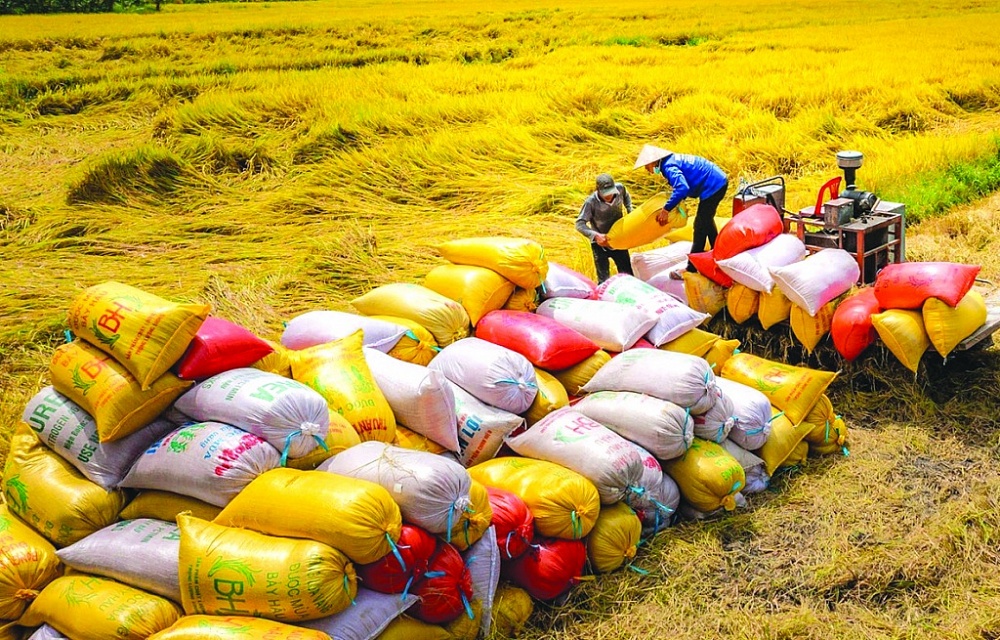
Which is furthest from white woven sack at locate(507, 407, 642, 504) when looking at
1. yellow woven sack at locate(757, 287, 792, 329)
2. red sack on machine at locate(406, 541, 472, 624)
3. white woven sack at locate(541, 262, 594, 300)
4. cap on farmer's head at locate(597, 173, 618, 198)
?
cap on farmer's head at locate(597, 173, 618, 198)

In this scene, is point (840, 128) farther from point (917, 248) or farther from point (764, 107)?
point (917, 248)

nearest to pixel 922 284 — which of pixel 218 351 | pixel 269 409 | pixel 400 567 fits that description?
pixel 400 567

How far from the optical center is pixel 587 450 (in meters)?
3.48

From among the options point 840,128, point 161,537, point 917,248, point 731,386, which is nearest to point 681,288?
point 731,386

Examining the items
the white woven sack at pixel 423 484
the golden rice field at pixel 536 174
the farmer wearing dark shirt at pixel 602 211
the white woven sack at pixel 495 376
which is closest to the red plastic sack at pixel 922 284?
the golden rice field at pixel 536 174

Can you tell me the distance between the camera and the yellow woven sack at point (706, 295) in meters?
5.11

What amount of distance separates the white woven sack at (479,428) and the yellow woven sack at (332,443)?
1.62 ft

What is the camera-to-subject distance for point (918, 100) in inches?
414

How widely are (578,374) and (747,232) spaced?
4.29 feet

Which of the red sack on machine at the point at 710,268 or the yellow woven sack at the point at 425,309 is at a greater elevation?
the yellow woven sack at the point at 425,309

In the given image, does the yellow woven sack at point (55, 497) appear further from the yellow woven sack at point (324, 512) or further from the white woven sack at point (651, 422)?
the white woven sack at point (651, 422)

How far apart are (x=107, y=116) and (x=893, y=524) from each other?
9486mm

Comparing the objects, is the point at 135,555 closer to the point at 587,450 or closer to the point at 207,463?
the point at 207,463

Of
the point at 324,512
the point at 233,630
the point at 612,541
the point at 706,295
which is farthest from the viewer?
the point at 706,295
